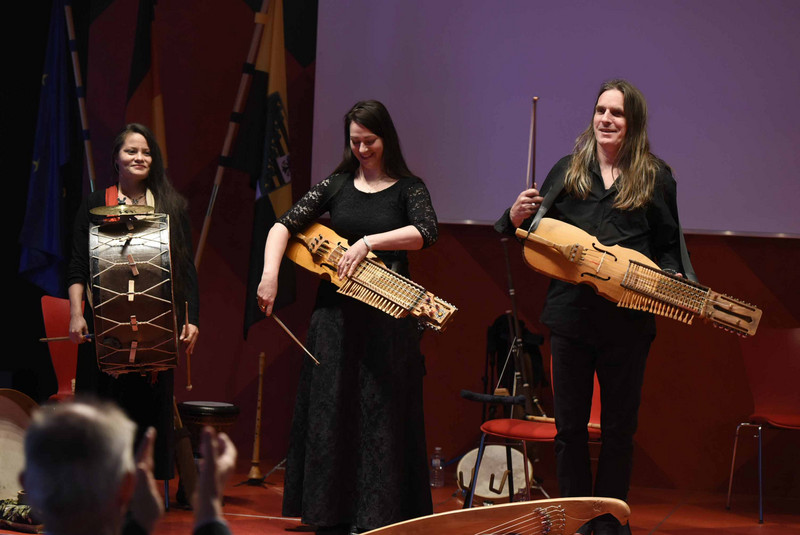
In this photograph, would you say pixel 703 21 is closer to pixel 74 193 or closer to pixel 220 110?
pixel 220 110

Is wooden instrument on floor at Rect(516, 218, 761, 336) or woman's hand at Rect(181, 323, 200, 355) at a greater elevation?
wooden instrument on floor at Rect(516, 218, 761, 336)

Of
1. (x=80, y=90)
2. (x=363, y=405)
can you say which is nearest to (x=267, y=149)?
(x=80, y=90)

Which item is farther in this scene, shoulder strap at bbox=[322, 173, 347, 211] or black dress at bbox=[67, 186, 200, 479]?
shoulder strap at bbox=[322, 173, 347, 211]

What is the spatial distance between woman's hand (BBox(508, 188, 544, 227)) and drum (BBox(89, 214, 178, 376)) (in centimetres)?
133

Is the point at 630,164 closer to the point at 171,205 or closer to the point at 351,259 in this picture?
the point at 351,259

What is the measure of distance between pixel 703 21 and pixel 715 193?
940 millimetres

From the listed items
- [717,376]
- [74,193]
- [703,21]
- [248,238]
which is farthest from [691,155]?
[74,193]

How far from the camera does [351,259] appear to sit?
353cm

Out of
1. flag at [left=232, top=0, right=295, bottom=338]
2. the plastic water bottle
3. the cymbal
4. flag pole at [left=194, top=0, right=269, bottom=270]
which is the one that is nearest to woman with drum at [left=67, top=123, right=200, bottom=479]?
the cymbal

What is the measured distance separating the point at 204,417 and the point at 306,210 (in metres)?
1.34

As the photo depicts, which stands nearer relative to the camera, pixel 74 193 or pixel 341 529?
pixel 341 529

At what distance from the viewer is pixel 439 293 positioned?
562 cm

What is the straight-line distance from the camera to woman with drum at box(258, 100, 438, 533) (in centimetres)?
362

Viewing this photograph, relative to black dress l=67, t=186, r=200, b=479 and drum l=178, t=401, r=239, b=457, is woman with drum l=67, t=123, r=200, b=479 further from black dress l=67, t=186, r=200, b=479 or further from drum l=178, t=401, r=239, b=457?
drum l=178, t=401, r=239, b=457
